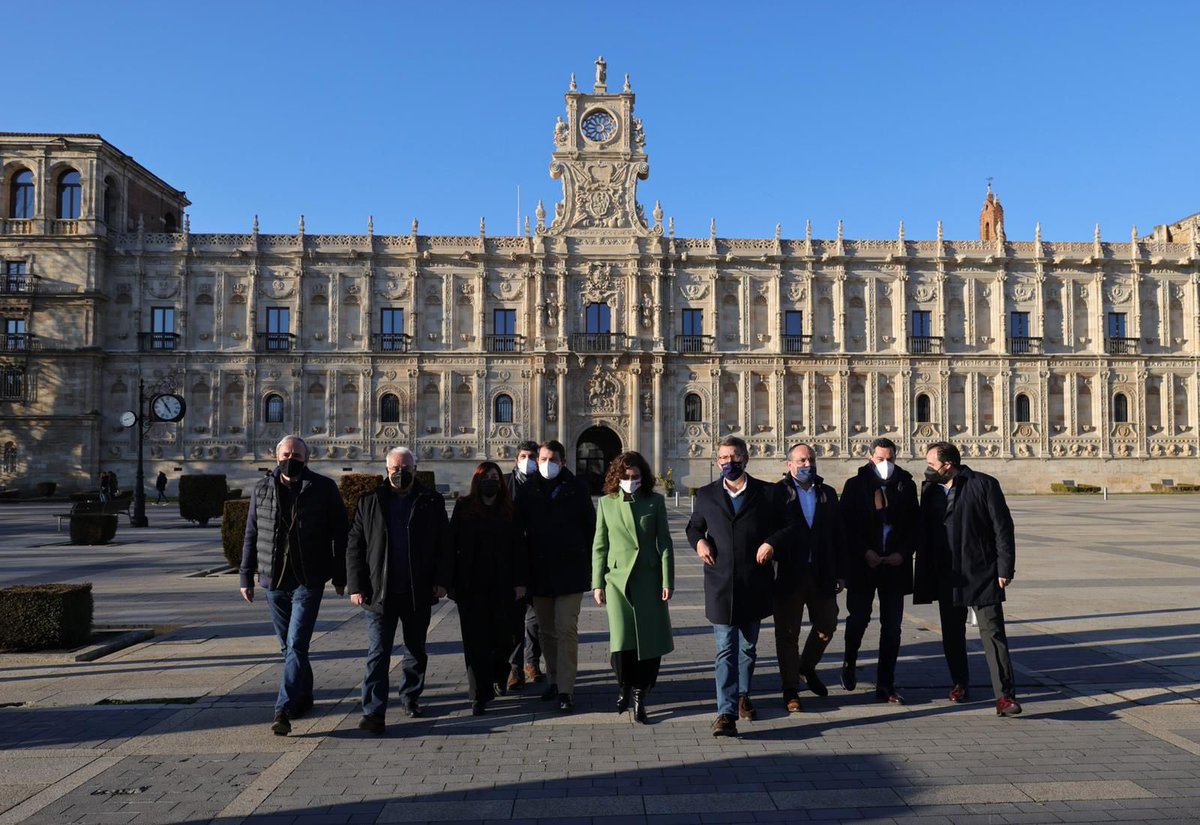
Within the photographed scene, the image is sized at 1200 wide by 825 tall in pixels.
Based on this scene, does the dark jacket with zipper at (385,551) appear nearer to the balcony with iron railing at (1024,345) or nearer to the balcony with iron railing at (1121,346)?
the balcony with iron railing at (1024,345)

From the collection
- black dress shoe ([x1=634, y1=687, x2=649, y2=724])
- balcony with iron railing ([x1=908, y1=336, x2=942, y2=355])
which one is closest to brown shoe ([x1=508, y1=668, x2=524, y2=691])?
black dress shoe ([x1=634, y1=687, x2=649, y2=724])

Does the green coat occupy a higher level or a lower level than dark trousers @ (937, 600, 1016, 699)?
higher

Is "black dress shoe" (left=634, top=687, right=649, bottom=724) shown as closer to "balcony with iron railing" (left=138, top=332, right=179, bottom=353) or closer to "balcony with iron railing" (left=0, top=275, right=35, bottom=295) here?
"balcony with iron railing" (left=138, top=332, right=179, bottom=353)

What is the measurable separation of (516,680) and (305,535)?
263 centimetres

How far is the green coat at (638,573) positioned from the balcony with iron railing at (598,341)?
41.7m

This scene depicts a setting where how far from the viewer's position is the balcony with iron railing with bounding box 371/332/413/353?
4931cm

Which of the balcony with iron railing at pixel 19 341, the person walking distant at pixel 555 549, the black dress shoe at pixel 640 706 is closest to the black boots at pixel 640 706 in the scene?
the black dress shoe at pixel 640 706

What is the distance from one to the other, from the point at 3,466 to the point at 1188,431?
64.9 metres

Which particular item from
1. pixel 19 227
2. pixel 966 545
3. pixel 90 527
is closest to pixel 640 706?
pixel 966 545

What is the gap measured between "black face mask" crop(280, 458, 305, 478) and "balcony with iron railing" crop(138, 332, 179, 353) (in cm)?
4567

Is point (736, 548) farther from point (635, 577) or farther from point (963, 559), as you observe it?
point (963, 559)

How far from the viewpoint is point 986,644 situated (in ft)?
26.0

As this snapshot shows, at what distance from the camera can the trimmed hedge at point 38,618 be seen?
1023cm

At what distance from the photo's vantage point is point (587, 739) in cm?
705
